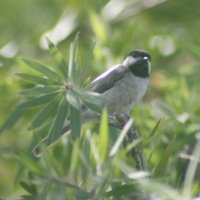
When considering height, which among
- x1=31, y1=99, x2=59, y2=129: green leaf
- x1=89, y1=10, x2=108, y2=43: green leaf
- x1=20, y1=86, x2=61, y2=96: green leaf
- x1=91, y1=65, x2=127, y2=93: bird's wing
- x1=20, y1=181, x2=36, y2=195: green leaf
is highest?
x1=20, y1=86, x2=61, y2=96: green leaf

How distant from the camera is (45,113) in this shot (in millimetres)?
2707

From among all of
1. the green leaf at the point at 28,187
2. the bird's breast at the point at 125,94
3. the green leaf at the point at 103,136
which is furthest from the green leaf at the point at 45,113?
the bird's breast at the point at 125,94

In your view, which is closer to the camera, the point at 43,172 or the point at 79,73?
the point at 43,172

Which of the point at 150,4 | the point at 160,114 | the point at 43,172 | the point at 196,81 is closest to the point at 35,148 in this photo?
the point at 43,172

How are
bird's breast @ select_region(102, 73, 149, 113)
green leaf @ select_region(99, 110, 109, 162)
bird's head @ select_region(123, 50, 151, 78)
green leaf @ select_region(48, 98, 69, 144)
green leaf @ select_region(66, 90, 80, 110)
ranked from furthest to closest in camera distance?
1. bird's head @ select_region(123, 50, 151, 78)
2. bird's breast @ select_region(102, 73, 149, 113)
3. green leaf @ select_region(48, 98, 69, 144)
4. green leaf @ select_region(66, 90, 80, 110)
5. green leaf @ select_region(99, 110, 109, 162)

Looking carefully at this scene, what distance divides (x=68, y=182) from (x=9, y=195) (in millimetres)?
2265

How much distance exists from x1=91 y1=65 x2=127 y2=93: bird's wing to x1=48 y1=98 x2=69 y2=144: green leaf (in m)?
1.32

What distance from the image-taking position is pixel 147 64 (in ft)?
14.5

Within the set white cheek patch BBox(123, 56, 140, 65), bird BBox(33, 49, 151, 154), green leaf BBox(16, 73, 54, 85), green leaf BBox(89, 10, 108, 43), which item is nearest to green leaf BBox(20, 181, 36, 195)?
green leaf BBox(16, 73, 54, 85)

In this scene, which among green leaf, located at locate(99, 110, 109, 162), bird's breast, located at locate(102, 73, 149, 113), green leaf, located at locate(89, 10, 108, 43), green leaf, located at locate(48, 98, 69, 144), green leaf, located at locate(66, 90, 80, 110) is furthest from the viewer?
green leaf, located at locate(89, 10, 108, 43)

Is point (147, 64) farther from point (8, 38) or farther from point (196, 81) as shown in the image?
point (8, 38)

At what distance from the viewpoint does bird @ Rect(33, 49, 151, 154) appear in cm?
401

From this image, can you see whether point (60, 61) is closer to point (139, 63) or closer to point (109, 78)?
point (109, 78)

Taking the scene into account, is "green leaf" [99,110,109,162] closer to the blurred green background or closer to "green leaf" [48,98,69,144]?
"green leaf" [48,98,69,144]
